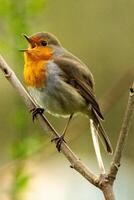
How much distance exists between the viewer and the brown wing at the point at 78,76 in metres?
5.82

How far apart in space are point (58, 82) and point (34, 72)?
0.19m

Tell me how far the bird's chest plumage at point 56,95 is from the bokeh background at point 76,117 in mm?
136

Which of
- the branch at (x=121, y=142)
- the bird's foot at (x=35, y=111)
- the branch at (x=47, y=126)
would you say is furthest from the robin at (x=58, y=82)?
the branch at (x=121, y=142)

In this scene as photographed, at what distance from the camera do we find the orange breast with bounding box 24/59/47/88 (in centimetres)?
570

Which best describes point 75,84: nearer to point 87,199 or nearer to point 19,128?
point 19,128

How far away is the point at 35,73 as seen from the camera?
5.73 m

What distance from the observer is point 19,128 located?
520 cm

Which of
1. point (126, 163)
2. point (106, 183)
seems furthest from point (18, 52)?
point (126, 163)

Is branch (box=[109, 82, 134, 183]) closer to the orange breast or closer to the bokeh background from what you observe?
the bokeh background

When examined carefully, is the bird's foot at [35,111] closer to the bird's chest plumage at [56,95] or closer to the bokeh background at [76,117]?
the bokeh background at [76,117]

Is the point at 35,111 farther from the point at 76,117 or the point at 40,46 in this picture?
the point at 76,117

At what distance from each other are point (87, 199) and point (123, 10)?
14.8 feet

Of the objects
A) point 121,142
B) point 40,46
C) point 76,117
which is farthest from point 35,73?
point 121,142

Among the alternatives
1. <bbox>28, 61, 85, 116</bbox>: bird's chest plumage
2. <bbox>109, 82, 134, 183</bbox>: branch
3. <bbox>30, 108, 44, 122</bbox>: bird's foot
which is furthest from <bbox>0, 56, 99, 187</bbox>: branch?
<bbox>28, 61, 85, 116</bbox>: bird's chest plumage
